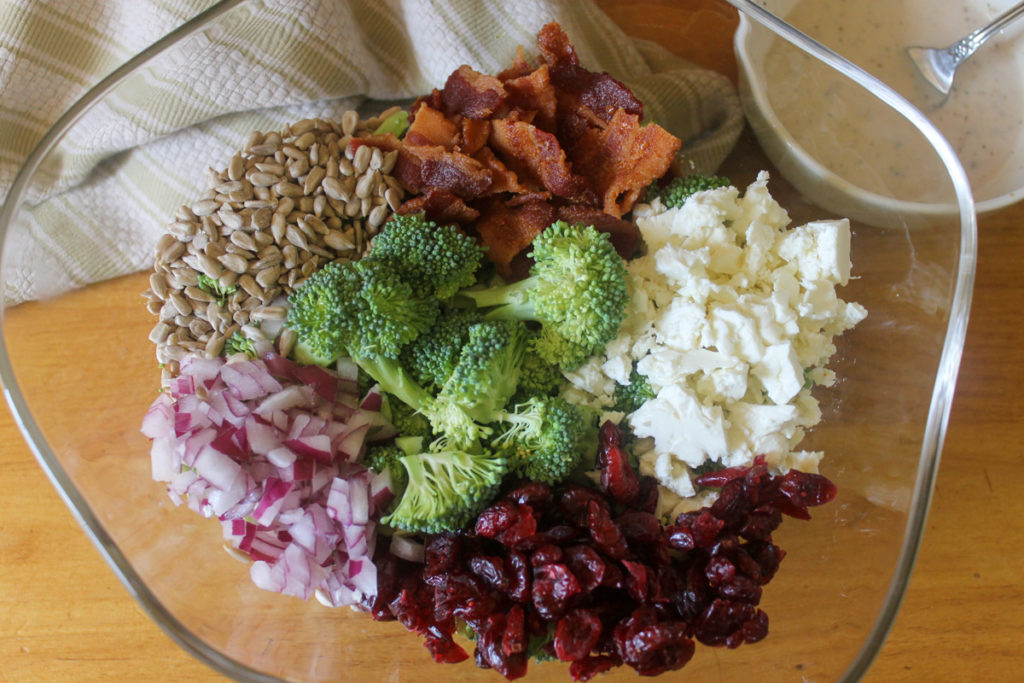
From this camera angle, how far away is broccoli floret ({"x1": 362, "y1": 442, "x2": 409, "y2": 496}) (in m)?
1.20

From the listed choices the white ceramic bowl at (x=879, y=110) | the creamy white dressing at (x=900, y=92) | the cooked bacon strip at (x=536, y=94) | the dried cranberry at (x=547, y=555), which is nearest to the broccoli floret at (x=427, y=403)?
the dried cranberry at (x=547, y=555)

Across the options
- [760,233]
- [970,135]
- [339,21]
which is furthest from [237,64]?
[970,135]

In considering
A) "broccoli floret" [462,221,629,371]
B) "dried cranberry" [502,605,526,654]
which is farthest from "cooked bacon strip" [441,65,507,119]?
"dried cranberry" [502,605,526,654]

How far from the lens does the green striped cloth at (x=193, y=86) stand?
1.41 m

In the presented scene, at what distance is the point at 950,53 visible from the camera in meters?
1.61

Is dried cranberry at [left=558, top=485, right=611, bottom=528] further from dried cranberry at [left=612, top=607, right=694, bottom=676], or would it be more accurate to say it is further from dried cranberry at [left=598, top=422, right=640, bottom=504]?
dried cranberry at [left=612, top=607, right=694, bottom=676]

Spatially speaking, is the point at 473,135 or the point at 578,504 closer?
the point at 578,504

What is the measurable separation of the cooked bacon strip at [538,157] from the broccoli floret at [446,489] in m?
0.49

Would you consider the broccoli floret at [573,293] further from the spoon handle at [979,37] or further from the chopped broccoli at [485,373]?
the spoon handle at [979,37]

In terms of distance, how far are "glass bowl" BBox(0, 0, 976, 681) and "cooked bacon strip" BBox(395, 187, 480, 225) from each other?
45cm

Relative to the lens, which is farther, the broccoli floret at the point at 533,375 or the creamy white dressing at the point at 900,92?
the creamy white dressing at the point at 900,92

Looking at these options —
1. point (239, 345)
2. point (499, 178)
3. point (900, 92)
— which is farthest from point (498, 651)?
point (900, 92)

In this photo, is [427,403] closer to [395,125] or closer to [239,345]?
[239,345]

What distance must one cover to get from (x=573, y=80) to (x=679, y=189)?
30 centimetres
